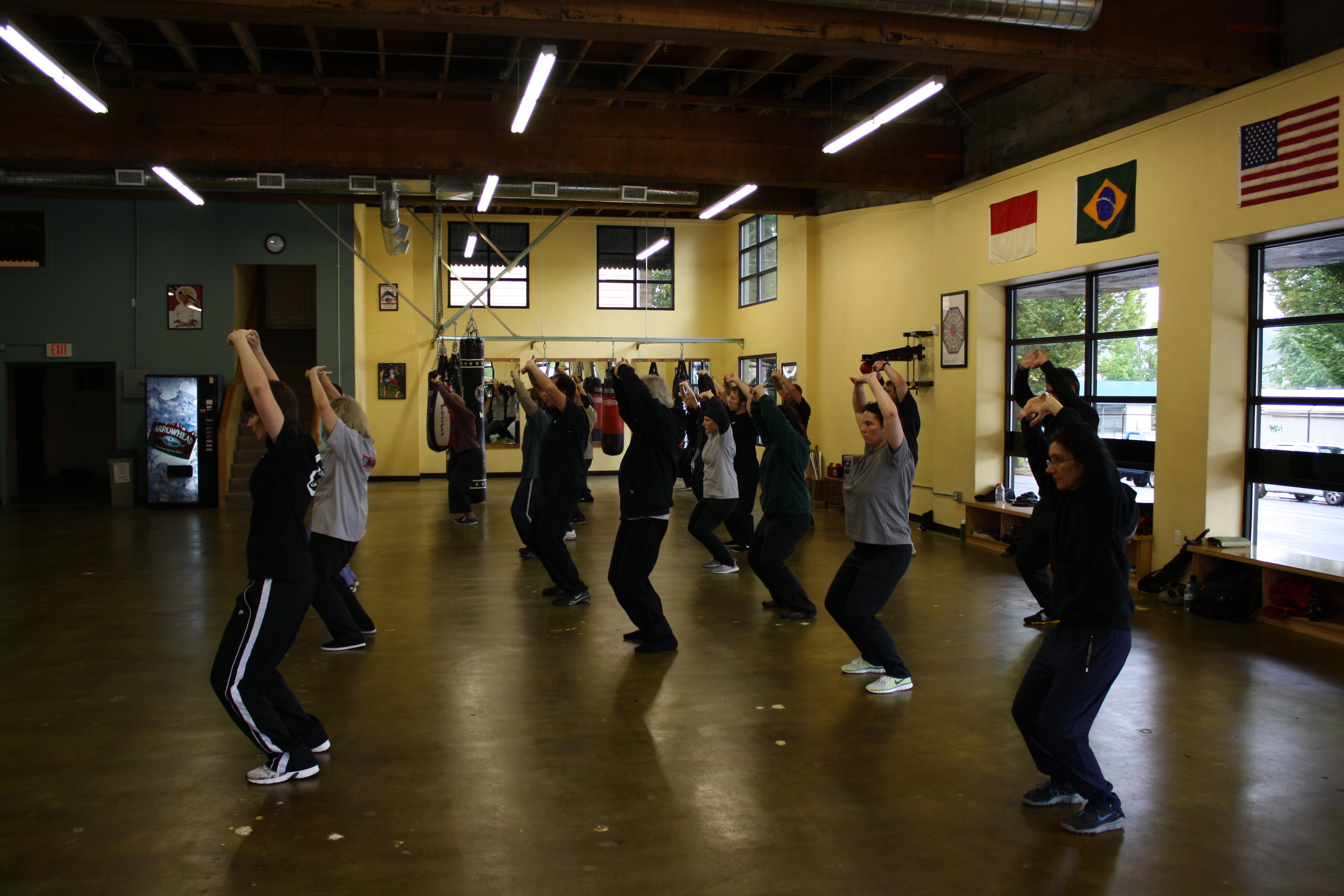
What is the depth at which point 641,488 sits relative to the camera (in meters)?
5.19

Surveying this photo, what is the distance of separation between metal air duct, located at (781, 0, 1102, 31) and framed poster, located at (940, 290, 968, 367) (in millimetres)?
4393

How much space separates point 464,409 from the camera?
10.3m

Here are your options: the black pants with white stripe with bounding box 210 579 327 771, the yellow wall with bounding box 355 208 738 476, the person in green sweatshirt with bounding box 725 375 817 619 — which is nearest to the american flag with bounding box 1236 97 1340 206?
the person in green sweatshirt with bounding box 725 375 817 619

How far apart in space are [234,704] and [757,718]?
236 cm

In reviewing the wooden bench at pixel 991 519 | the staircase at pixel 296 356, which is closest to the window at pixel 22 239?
the staircase at pixel 296 356

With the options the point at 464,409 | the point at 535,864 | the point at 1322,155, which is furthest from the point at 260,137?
the point at 1322,155

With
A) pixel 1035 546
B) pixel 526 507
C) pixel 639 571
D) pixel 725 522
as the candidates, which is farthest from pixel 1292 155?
pixel 526 507

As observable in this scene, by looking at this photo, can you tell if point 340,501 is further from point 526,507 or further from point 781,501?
point 526,507

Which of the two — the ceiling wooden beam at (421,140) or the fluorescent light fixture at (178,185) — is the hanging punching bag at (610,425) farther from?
the fluorescent light fixture at (178,185)

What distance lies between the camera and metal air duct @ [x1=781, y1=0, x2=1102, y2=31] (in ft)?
18.1

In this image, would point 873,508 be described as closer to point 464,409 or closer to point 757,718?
point 757,718

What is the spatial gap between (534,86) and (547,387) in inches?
124

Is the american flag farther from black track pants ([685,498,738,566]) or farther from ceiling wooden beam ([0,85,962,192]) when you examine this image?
black track pants ([685,498,738,566])

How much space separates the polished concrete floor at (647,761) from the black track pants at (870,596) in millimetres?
236
